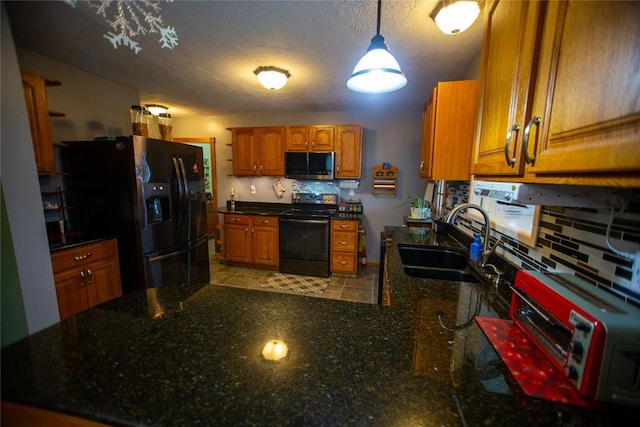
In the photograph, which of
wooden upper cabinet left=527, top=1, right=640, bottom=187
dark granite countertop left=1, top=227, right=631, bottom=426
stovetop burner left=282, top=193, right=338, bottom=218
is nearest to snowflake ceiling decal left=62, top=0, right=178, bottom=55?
dark granite countertop left=1, top=227, right=631, bottom=426

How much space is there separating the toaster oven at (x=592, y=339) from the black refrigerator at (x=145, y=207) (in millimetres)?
2242

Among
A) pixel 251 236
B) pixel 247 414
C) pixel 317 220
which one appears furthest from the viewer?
pixel 251 236

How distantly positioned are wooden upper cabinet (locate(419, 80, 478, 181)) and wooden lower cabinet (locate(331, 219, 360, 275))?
1633 mm

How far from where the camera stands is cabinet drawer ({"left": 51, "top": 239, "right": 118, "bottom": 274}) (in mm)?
1613

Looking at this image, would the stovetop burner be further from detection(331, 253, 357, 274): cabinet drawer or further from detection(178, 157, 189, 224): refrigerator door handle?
detection(178, 157, 189, 224): refrigerator door handle

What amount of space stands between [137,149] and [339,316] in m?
2.00

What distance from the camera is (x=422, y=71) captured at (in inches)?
88.5

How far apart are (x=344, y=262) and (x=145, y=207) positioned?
7.53 feet

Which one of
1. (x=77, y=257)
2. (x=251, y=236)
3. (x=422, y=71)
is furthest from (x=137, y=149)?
(x=422, y=71)

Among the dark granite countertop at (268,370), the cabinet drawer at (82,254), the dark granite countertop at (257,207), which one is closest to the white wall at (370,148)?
the dark granite countertop at (257,207)

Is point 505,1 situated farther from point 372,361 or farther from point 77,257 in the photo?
point 77,257

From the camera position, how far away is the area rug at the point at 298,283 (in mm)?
2994

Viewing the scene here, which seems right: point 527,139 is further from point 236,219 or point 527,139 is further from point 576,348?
point 236,219

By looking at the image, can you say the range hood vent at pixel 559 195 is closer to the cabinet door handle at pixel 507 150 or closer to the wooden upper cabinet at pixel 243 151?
the cabinet door handle at pixel 507 150
